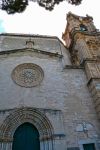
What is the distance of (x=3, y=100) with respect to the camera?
971cm

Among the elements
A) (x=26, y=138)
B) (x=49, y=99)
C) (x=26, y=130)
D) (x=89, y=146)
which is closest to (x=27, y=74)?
(x=49, y=99)

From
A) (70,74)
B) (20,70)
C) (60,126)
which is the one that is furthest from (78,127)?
(20,70)

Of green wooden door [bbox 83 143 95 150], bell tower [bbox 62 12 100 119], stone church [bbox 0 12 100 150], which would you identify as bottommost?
green wooden door [bbox 83 143 95 150]

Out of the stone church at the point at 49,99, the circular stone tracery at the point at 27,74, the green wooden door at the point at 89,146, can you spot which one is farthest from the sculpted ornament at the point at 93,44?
the green wooden door at the point at 89,146

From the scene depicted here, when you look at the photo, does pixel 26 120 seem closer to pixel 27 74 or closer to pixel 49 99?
pixel 49 99

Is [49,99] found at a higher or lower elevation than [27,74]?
lower

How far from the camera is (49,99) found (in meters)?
10.2

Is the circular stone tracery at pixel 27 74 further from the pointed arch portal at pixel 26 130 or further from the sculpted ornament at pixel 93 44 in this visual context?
the sculpted ornament at pixel 93 44

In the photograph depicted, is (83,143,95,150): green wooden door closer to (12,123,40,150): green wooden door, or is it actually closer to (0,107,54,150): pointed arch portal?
(0,107,54,150): pointed arch portal

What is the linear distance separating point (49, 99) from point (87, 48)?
17.8 ft

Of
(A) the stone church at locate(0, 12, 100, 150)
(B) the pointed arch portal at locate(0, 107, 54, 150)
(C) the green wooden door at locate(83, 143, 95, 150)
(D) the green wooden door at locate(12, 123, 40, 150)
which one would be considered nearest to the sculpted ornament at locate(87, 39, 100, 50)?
(A) the stone church at locate(0, 12, 100, 150)

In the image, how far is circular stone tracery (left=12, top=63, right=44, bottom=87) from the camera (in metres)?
10.8

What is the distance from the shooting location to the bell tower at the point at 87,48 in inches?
428

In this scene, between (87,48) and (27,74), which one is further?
(87,48)
